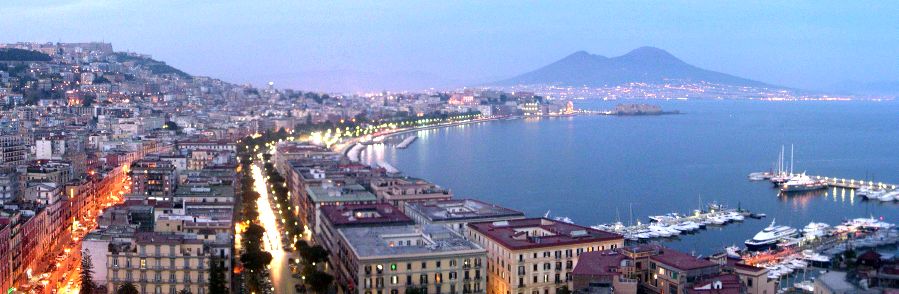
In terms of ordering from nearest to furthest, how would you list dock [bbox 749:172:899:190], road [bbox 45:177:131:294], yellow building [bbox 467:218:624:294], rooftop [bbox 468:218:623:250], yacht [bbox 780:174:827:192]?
yellow building [bbox 467:218:624:294], rooftop [bbox 468:218:623:250], road [bbox 45:177:131:294], yacht [bbox 780:174:827:192], dock [bbox 749:172:899:190]

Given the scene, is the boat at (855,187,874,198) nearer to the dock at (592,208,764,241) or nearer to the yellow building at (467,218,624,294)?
the dock at (592,208,764,241)

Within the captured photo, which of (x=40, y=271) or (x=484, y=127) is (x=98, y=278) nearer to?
(x=40, y=271)

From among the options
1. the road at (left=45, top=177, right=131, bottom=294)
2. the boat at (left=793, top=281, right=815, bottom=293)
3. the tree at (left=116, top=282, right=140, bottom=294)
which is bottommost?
the boat at (left=793, top=281, right=815, bottom=293)

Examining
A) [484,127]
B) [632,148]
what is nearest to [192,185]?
[632,148]

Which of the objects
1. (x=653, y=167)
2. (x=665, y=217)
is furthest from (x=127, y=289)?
(x=653, y=167)

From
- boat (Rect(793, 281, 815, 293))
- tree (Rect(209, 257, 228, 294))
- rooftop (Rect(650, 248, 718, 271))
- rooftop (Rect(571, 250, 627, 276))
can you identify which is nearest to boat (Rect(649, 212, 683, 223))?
boat (Rect(793, 281, 815, 293))

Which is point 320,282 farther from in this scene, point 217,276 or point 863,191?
point 863,191
